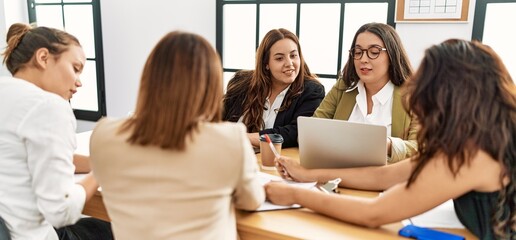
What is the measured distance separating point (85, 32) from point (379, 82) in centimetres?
317

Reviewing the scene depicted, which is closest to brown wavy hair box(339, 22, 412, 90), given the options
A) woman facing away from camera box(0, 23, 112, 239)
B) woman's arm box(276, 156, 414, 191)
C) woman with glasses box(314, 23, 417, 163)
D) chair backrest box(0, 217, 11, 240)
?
woman with glasses box(314, 23, 417, 163)

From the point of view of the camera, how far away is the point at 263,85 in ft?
7.18

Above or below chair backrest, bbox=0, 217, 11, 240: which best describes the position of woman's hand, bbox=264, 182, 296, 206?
above

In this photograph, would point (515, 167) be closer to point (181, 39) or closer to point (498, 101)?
point (498, 101)

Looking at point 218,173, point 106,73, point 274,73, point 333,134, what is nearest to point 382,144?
point 333,134

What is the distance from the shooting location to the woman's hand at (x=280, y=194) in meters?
1.15

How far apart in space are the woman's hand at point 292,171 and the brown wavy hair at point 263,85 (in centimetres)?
71

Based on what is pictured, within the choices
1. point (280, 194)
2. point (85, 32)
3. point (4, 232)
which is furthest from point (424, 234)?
point (85, 32)

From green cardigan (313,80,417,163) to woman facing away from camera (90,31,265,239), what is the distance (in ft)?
2.72

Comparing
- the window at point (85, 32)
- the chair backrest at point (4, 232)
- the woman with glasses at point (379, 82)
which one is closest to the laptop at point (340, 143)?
the woman with glasses at point (379, 82)

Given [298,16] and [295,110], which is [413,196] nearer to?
[295,110]

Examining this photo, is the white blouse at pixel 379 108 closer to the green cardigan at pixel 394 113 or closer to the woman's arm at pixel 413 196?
the green cardigan at pixel 394 113

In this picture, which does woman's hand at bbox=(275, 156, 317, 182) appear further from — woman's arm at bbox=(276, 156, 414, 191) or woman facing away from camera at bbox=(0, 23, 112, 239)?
woman facing away from camera at bbox=(0, 23, 112, 239)

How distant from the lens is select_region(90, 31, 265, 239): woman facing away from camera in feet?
2.84
